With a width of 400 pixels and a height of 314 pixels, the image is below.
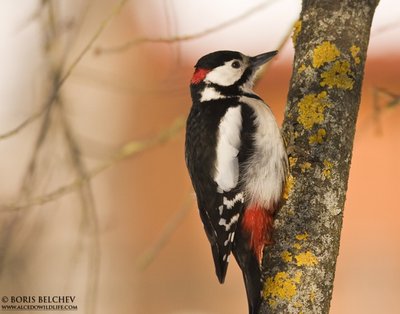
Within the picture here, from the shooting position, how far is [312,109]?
209 cm

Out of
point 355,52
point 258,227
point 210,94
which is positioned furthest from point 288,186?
point 210,94

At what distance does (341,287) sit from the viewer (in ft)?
13.4

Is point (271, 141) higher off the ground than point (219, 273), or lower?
higher

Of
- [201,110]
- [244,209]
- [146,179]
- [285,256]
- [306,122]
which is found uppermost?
[146,179]

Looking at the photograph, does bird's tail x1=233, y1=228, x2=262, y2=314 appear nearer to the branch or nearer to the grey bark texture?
the grey bark texture

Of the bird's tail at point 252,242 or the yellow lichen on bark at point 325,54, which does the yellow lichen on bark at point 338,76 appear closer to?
the yellow lichen on bark at point 325,54

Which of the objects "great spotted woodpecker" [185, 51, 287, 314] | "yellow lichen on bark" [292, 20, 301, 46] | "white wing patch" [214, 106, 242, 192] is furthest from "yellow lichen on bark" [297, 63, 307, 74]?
"white wing patch" [214, 106, 242, 192]

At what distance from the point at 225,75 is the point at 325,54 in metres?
0.68

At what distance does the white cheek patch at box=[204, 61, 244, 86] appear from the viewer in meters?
2.75

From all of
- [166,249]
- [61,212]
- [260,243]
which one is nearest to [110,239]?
[166,249]

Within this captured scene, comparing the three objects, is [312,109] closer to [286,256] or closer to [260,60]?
[286,256]

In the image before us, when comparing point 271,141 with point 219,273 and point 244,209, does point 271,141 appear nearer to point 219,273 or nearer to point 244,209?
point 244,209

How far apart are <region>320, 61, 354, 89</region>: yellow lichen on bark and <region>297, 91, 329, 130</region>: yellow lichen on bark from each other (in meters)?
0.04

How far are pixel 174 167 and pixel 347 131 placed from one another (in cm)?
262
